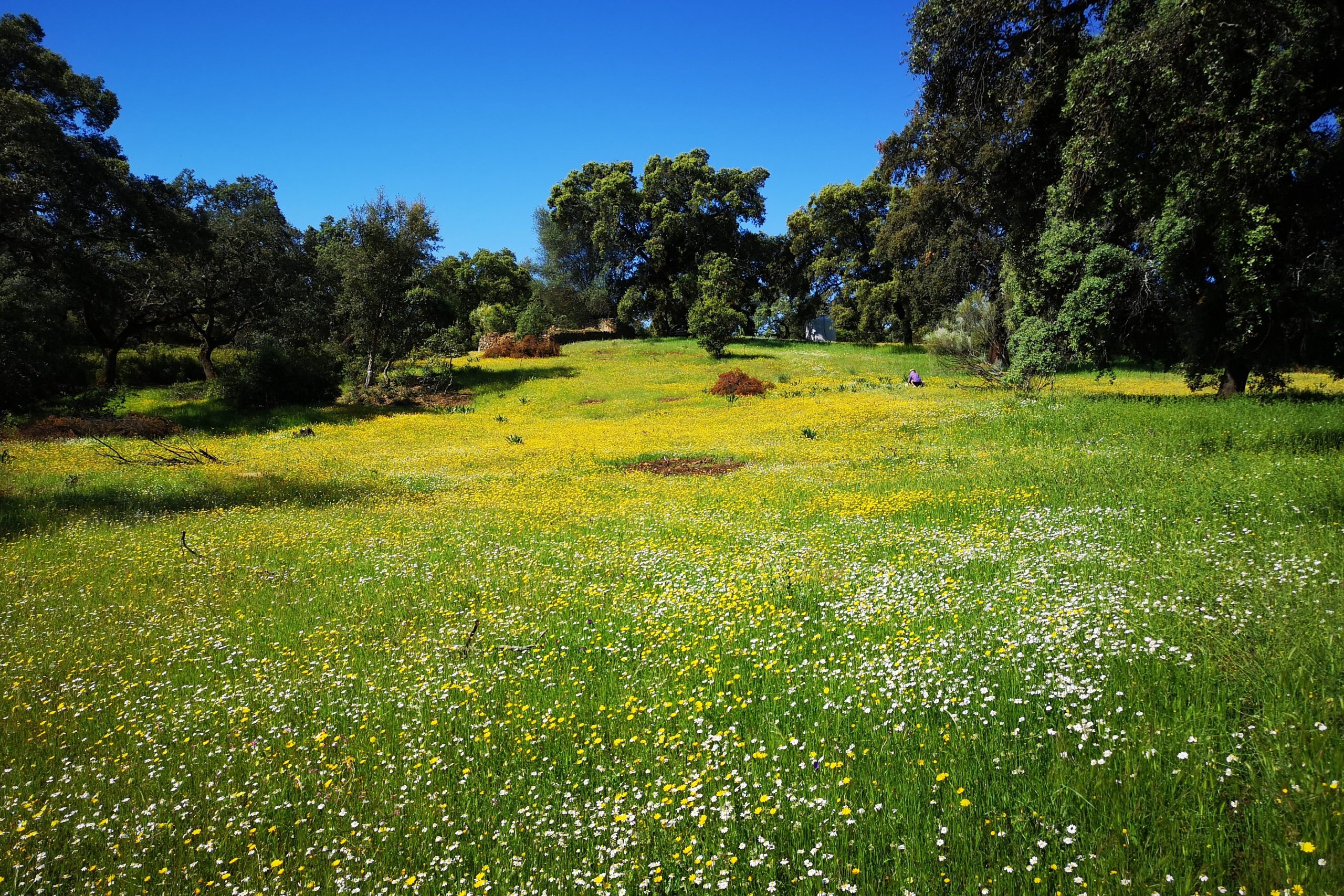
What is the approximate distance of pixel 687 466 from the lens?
19.5 meters

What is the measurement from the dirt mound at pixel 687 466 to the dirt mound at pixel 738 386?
54.0 ft

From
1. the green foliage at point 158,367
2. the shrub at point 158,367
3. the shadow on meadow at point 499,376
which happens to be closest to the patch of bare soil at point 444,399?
the shadow on meadow at point 499,376

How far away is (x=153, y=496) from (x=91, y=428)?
13341 mm

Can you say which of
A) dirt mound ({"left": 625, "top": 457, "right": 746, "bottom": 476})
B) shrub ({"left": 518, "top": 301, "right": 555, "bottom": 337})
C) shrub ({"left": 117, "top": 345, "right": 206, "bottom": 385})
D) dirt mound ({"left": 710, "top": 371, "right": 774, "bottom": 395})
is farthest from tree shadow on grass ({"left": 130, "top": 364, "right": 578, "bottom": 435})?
shrub ({"left": 518, "top": 301, "right": 555, "bottom": 337})

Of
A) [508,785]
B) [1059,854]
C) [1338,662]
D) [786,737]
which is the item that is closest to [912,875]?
[1059,854]

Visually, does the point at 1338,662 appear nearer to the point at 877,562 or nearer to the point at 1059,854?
the point at 1059,854

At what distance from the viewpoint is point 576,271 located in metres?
71.7

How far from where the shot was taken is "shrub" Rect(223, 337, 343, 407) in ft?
108

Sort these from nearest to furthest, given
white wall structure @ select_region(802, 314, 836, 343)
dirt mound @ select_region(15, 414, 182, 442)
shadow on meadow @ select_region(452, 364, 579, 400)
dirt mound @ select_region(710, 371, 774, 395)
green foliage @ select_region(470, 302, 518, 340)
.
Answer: dirt mound @ select_region(15, 414, 182, 442), dirt mound @ select_region(710, 371, 774, 395), shadow on meadow @ select_region(452, 364, 579, 400), green foliage @ select_region(470, 302, 518, 340), white wall structure @ select_region(802, 314, 836, 343)

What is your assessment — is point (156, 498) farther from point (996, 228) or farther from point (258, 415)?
point (996, 228)

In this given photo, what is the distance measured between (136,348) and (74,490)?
30.3 metres

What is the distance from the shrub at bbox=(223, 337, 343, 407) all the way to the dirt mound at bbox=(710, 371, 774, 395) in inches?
928

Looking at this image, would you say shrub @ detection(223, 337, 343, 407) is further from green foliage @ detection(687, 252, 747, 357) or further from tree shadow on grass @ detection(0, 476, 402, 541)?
green foliage @ detection(687, 252, 747, 357)

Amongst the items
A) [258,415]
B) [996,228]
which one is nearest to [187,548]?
[258,415]
